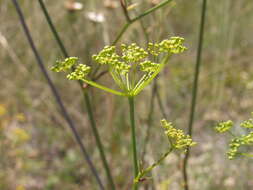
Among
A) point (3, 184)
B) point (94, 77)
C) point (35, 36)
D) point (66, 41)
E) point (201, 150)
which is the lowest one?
point (94, 77)

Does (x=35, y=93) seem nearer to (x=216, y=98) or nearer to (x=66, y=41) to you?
(x=66, y=41)

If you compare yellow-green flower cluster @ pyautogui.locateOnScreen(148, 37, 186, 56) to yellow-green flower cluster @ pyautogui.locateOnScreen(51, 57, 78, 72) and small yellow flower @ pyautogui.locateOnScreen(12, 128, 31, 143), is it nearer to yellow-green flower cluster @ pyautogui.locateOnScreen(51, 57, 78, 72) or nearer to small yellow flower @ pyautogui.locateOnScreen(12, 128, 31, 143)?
yellow-green flower cluster @ pyautogui.locateOnScreen(51, 57, 78, 72)

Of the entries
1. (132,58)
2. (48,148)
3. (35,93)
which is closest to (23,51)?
(35,93)

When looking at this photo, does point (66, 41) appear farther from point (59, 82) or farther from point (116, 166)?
point (116, 166)

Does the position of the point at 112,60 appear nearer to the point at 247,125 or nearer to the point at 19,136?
the point at 247,125

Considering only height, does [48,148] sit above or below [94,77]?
above

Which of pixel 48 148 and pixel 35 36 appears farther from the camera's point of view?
pixel 48 148

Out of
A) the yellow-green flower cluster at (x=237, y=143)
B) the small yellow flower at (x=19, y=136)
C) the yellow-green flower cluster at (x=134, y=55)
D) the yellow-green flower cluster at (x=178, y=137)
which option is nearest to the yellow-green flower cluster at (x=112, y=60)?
the yellow-green flower cluster at (x=134, y=55)

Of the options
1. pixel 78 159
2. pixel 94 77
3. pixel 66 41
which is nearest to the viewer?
pixel 94 77

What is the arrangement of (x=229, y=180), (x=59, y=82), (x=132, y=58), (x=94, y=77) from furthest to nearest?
(x=59, y=82) < (x=229, y=180) < (x=94, y=77) < (x=132, y=58)

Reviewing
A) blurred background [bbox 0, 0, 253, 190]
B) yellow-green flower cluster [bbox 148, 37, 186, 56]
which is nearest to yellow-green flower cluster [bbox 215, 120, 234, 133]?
yellow-green flower cluster [bbox 148, 37, 186, 56]
